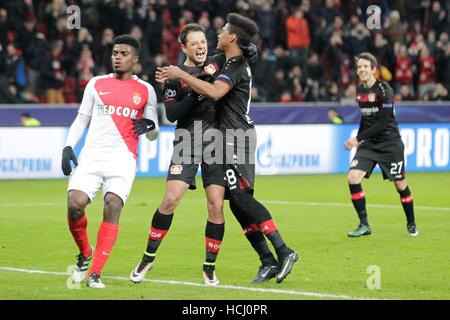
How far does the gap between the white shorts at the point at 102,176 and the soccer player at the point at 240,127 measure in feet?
3.00

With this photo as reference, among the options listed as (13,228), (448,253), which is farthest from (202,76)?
(13,228)

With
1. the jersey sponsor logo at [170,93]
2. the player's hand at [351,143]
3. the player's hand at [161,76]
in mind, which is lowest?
the player's hand at [351,143]

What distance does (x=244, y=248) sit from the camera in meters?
12.3

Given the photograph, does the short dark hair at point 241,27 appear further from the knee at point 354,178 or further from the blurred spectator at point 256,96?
the blurred spectator at point 256,96

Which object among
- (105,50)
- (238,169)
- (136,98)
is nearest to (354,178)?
(238,169)

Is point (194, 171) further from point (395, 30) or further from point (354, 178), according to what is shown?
point (395, 30)

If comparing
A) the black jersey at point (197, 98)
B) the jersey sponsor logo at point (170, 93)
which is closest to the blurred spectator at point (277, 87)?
the black jersey at point (197, 98)

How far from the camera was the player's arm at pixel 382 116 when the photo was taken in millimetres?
13852

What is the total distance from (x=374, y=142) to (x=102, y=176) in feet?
18.1

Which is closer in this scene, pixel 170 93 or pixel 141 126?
pixel 170 93

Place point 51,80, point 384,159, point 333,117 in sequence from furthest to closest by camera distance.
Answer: point 333,117 < point 51,80 < point 384,159

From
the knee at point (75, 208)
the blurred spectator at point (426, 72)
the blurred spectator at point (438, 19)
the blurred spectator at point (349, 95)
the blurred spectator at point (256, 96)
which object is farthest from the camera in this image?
the blurred spectator at point (438, 19)

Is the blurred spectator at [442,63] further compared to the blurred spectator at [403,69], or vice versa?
the blurred spectator at [442,63]

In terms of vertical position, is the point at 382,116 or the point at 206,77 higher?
the point at 206,77
